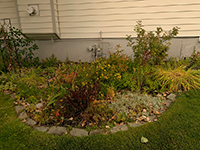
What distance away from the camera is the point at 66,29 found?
5.38 metres

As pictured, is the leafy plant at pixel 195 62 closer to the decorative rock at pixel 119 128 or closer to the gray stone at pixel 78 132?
the decorative rock at pixel 119 128

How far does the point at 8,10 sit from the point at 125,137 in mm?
6035

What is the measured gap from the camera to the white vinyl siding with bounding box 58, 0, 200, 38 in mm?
4699

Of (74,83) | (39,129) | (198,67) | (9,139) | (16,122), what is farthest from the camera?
(198,67)

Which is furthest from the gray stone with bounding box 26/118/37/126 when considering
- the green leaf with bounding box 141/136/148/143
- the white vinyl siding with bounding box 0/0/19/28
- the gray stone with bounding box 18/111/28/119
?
the white vinyl siding with bounding box 0/0/19/28

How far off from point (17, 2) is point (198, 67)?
5.93m

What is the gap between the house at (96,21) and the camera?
475 centimetres

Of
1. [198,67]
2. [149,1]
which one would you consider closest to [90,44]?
[149,1]

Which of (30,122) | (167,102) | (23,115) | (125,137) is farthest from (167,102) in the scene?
(23,115)

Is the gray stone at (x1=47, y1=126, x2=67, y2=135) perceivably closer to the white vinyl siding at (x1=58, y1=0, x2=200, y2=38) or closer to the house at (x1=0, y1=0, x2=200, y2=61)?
the house at (x1=0, y1=0, x2=200, y2=61)

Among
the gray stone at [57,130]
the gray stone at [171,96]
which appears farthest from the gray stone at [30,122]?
the gray stone at [171,96]

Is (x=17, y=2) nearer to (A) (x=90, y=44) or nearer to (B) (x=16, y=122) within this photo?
(A) (x=90, y=44)

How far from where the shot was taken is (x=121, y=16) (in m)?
4.97

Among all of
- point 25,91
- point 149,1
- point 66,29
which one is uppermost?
point 149,1
